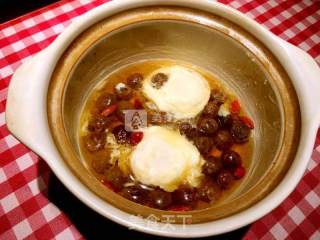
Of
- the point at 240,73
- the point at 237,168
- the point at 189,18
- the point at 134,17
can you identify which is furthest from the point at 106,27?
the point at 237,168

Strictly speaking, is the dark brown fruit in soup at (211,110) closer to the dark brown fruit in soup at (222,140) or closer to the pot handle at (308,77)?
the dark brown fruit in soup at (222,140)

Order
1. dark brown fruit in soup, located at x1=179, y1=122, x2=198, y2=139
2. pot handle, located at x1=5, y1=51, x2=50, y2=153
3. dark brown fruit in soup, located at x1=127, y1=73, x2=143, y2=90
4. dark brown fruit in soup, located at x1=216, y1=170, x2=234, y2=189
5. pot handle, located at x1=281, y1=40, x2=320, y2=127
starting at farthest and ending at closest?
1. dark brown fruit in soup, located at x1=127, y1=73, x2=143, y2=90
2. dark brown fruit in soup, located at x1=179, y1=122, x2=198, y2=139
3. dark brown fruit in soup, located at x1=216, y1=170, x2=234, y2=189
4. pot handle, located at x1=281, y1=40, x2=320, y2=127
5. pot handle, located at x1=5, y1=51, x2=50, y2=153

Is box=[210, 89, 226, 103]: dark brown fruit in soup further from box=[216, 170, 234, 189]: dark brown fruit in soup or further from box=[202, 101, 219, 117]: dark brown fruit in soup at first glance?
box=[216, 170, 234, 189]: dark brown fruit in soup

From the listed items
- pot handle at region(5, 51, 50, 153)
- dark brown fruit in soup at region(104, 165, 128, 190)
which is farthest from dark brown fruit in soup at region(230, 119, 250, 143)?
pot handle at region(5, 51, 50, 153)

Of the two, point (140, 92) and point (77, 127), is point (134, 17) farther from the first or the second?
point (77, 127)

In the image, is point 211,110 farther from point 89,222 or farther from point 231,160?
point 89,222

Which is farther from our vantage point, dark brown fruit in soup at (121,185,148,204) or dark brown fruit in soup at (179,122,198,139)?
dark brown fruit in soup at (179,122,198,139)
